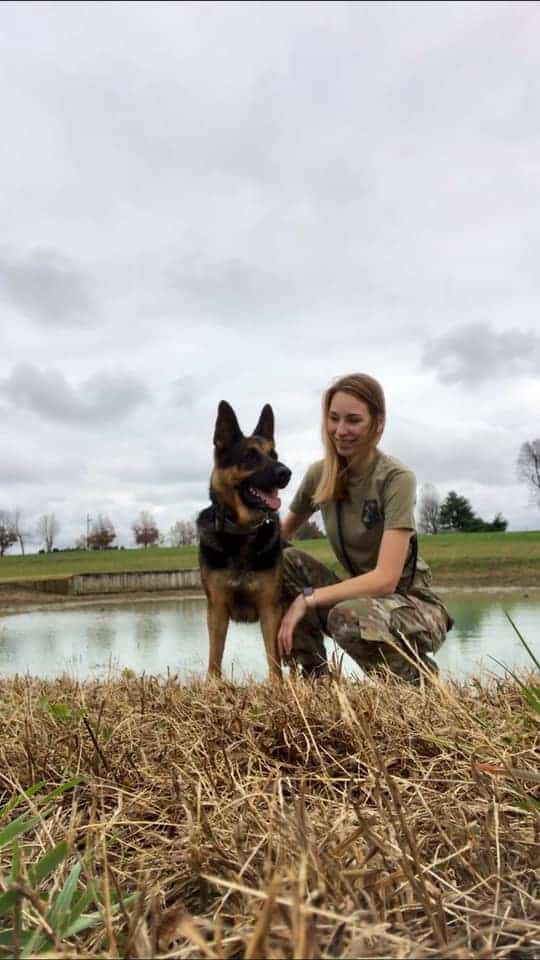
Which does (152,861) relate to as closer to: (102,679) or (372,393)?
(102,679)

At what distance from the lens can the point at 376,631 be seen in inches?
104

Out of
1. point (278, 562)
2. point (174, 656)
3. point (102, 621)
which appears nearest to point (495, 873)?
point (278, 562)

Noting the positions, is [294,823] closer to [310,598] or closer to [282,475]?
[310,598]

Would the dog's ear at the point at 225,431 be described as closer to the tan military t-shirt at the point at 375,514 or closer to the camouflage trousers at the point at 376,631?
the tan military t-shirt at the point at 375,514

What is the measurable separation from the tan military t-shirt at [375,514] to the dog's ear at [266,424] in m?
0.57

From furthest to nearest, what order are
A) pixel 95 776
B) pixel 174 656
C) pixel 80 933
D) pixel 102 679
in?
pixel 174 656
pixel 102 679
pixel 95 776
pixel 80 933

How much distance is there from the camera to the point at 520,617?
6477 mm

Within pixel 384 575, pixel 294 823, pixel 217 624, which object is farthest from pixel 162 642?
pixel 294 823

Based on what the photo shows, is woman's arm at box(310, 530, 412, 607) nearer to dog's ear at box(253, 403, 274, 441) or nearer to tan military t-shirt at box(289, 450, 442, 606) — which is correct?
tan military t-shirt at box(289, 450, 442, 606)

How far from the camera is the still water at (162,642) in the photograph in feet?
12.1

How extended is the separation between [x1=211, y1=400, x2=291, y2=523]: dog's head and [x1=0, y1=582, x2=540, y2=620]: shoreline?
6.75 m

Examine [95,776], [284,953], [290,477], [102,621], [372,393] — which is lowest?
[102,621]

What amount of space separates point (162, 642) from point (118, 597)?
646 cm

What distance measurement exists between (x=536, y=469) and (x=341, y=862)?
52300 millimetres
